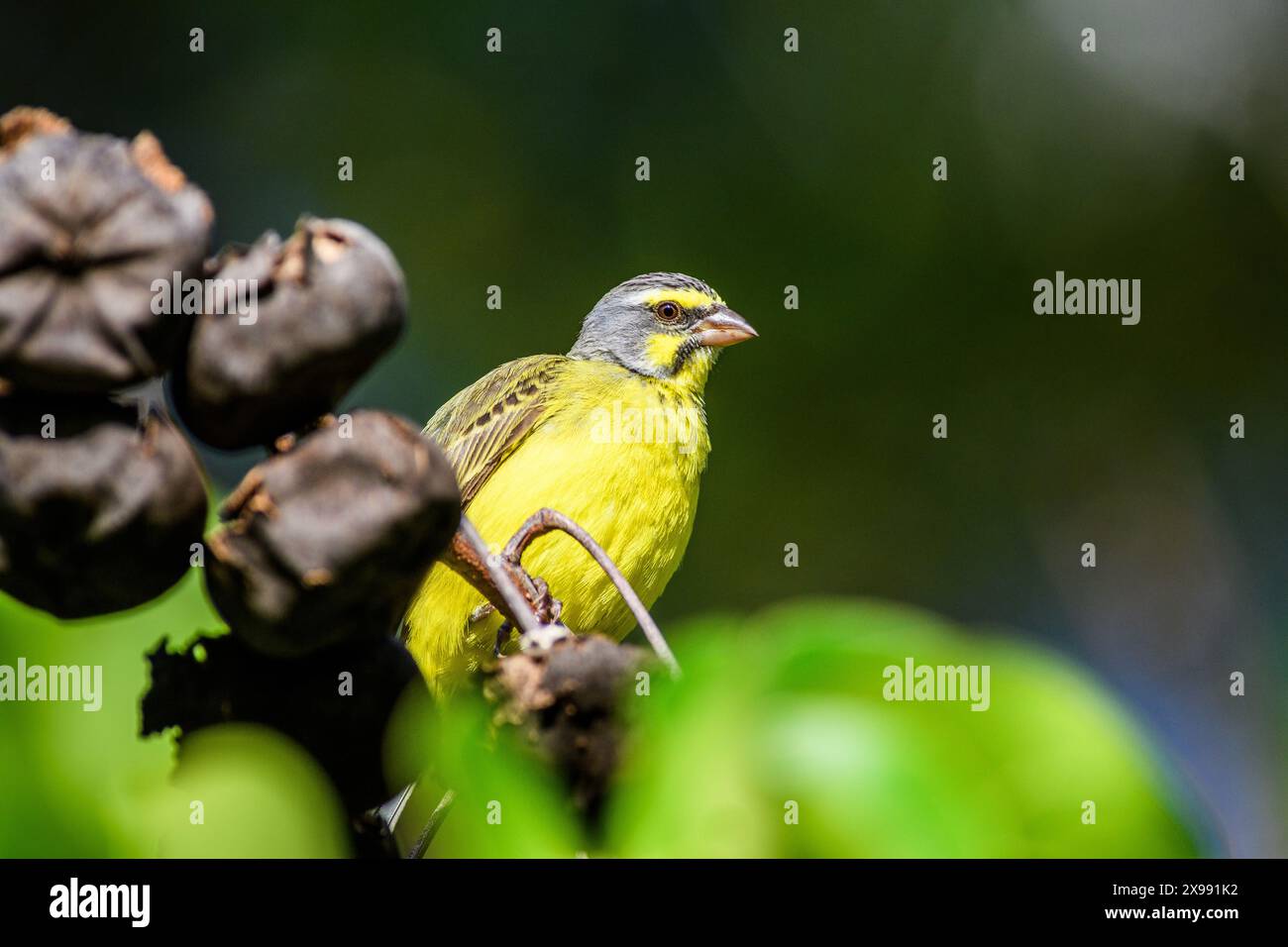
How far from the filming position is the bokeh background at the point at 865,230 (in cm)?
600

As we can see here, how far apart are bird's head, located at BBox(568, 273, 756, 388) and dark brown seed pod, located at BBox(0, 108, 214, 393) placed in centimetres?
358

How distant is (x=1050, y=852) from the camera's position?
1429 mm

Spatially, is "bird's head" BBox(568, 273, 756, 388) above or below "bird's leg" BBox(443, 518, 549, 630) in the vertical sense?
above

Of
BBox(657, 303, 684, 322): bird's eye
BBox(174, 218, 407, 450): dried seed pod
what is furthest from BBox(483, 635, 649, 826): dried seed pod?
BBox(657, 303, 684, 322): bird's eye

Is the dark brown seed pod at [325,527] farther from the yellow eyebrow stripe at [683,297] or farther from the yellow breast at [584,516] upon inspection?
the yellow eyebrow stripe at [683,297]

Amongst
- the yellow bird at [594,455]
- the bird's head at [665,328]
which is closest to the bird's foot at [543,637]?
the yellow bird at [594,455]

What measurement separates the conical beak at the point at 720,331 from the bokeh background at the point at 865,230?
0.71 m

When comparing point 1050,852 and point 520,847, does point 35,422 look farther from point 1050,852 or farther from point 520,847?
point 1050,852

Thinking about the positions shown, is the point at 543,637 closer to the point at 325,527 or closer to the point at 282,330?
the point at 325,527

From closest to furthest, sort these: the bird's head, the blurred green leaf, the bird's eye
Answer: the blurred green leaf → the bird's head → the bird's eye

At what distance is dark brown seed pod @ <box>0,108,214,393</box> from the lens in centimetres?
145

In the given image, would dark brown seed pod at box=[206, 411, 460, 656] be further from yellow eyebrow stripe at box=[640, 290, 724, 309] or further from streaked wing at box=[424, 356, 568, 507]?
yellow eyebrow stripe at box=[640, 290, 724, 309]

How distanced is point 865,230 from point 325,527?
4.74 m

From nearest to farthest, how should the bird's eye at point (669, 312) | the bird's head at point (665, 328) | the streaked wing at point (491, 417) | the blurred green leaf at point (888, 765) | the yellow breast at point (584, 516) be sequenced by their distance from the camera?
the blurred green leaf at point (888, 765), the yellow breast at point (584, 516), the streaked wing at point (491, 417), the bird's head at point (665, 328), the bird's eye at point (669, 312)
